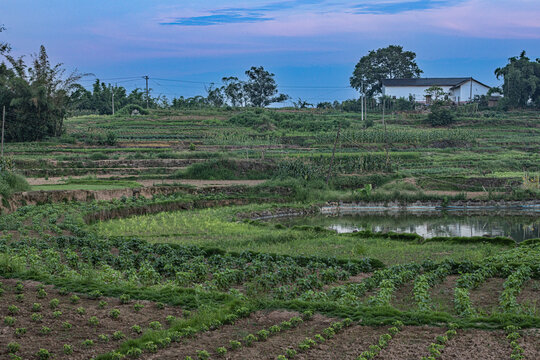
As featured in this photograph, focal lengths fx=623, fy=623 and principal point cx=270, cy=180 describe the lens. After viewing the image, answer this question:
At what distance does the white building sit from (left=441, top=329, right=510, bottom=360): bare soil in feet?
242

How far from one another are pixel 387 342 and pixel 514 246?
1324 centimetres

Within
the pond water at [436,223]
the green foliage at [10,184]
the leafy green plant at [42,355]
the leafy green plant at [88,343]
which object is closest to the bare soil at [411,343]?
the leafy green plant at [88,343]

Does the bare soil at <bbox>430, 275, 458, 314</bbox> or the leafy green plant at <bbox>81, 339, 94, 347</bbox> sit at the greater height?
the leafy green plant at <bbox>81, 339, 94, 347</bbox>

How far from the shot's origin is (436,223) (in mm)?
31781

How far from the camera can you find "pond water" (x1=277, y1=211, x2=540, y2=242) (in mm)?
28969

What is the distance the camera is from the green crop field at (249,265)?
10.9 metres

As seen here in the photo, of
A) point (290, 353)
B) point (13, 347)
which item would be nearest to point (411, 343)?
point (290, 353)

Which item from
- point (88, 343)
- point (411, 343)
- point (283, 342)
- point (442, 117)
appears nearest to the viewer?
point (88, 343)

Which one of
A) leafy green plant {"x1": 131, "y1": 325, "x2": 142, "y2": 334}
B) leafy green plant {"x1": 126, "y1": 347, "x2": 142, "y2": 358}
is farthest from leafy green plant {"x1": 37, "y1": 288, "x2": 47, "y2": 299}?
leafy green plant {"x1": 126, "y1": 347, "x2": 142, "y2": 358}

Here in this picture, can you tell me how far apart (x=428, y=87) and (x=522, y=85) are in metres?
11.7

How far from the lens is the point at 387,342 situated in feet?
35.7

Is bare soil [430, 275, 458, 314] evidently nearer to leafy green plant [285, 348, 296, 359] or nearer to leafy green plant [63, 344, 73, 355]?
leafy green plant [285, 348, 296, 359]

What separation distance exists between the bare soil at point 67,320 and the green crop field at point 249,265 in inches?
1.8

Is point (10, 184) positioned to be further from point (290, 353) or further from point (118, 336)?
point (290, 353)
